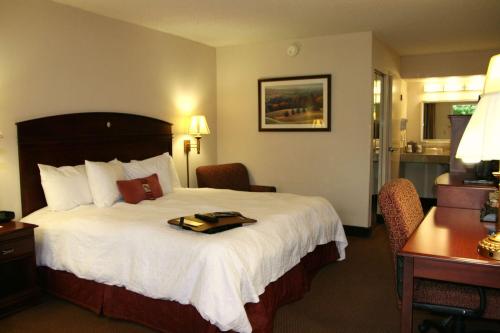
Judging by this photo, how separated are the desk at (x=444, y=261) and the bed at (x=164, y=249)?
962 mm

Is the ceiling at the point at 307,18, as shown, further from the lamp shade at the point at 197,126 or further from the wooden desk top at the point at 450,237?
the wooden desk top at the point at 450,237

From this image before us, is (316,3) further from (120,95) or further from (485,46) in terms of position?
(485,46)

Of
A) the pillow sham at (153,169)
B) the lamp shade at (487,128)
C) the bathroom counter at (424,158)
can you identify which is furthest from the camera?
the bathroom counter at (424,158)

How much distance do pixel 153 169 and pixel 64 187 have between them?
3.19 ft

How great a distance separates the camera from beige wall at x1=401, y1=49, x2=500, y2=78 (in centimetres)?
636

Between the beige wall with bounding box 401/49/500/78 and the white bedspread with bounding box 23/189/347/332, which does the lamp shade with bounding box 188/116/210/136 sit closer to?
the white bedspread with bounding box 23/189/347/332

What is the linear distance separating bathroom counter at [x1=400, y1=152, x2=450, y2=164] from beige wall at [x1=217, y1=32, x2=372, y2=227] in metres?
2.20

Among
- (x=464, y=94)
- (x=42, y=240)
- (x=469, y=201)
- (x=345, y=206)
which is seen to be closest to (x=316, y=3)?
(x=469, y=201)

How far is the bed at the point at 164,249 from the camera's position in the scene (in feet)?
8.39

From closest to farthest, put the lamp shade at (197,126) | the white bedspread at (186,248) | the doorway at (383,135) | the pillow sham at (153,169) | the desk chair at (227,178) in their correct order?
the white bedspread at (186,248) < the pillow sham at (153,169) < the lamp shade at (197,126) < the desk chair at (227,178) < the doorway at (383,135)

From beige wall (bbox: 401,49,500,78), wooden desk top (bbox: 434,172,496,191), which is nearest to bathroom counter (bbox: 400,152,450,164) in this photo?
beige wall (bbox: 401,49,500,78)

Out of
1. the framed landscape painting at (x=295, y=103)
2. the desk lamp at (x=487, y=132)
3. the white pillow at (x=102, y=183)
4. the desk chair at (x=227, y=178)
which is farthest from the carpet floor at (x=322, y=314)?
the framed landscape painting at (x=295, y=103)

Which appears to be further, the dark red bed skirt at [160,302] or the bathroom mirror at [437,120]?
the bathroom mirror at [437,120]

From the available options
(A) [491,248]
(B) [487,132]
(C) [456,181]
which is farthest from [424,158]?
(B) [487,132]
